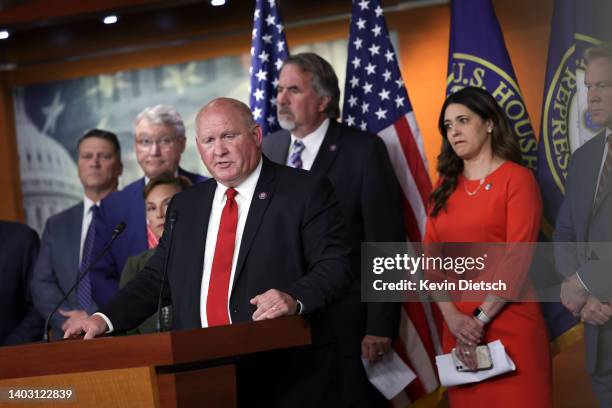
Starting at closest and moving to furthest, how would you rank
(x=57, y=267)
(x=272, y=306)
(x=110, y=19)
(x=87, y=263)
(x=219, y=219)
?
(x=272, y=306) < (x=219, y=219) < (x=87, y=263) < (x=57, y=267) < (x=110, y=19)

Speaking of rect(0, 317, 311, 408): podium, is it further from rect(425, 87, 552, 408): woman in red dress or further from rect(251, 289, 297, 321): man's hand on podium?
rect(425, 87, 552, 408): woman in red dress

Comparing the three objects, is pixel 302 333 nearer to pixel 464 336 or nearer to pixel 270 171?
pixel 270 171

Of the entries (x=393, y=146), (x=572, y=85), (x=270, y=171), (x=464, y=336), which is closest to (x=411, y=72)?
(x=393, y=146)

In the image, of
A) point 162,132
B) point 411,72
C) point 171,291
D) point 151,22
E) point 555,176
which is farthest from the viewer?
point 151,22

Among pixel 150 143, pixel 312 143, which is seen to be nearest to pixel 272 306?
pixel 312 143

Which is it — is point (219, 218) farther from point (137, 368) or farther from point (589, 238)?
point (589, 238)

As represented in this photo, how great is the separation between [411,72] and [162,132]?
1.67 meters

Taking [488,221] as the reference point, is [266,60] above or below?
above

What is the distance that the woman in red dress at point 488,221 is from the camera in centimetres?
393

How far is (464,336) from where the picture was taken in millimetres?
3988

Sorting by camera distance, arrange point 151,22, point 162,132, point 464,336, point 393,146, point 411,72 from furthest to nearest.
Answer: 1. point 151,22
2. point 411,72
3. point 162,132
4. point 393,146
5. point 464,336

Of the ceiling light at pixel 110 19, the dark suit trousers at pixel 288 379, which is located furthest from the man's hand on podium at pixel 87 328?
the ceiling light at pixel 110 19

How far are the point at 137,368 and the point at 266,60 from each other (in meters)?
3.28

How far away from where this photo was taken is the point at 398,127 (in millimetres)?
5023
